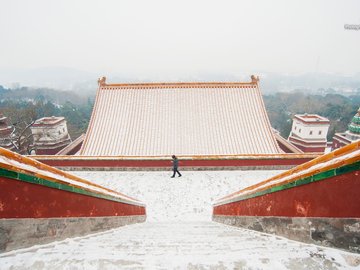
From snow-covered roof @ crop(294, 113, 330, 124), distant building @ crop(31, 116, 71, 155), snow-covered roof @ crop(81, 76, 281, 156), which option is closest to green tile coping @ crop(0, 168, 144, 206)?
snow-covered roof @ crop(81, 76, 281, 156)

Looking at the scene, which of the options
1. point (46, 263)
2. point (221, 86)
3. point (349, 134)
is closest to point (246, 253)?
point (46, 263)

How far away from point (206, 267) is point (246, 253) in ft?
1.77

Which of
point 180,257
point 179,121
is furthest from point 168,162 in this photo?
point 180,257

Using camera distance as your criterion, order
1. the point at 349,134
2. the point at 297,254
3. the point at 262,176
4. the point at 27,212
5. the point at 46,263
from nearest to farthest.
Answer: the point at 46,263
the point at 297,254
the point at 27,212
the point at 262,176
the point at 349,134

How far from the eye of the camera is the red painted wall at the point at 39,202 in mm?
2701

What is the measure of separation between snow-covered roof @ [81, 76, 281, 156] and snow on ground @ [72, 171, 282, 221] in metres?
1.22

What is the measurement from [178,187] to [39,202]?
7.45 meters

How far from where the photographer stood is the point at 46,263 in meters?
2.36

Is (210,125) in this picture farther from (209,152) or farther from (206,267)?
(206,267)

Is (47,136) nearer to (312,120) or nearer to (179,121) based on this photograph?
(179,121)

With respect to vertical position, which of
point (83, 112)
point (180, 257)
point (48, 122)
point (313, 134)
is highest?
point (83, 112)

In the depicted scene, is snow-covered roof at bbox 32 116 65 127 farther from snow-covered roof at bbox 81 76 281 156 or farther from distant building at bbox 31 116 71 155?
snow-covered roof at bbox 81 76 281 156

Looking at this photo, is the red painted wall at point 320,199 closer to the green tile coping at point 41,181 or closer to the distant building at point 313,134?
the green tile coping at point 41,181

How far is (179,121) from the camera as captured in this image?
44.2ft
